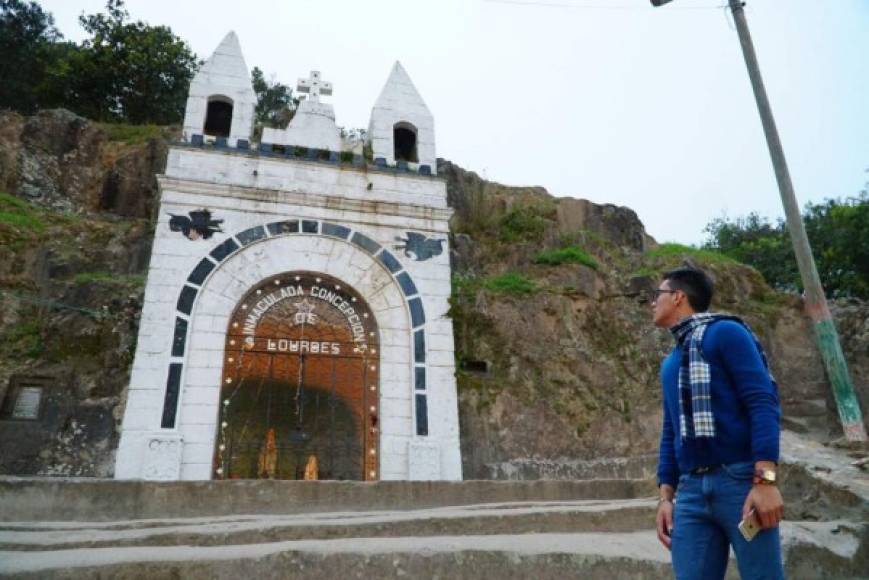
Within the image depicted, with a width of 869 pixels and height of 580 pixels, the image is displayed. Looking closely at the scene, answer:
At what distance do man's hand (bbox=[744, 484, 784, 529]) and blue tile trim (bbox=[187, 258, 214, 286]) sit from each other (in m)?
8.99

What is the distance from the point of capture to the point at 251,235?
10805 millimetres

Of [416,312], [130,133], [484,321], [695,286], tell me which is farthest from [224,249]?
[130,133]

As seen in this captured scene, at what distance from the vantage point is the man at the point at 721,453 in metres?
2.82

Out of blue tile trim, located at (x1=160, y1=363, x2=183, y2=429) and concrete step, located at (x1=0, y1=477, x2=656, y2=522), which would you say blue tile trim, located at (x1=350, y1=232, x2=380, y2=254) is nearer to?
blue tile trim, located at (x1=160, y1=363, x2=183, y2=429)

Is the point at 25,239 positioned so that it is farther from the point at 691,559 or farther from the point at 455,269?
the point at 691,559

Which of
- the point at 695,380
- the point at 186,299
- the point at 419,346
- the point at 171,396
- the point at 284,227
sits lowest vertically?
the point at 695,380

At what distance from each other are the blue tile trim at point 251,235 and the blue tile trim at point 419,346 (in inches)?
117

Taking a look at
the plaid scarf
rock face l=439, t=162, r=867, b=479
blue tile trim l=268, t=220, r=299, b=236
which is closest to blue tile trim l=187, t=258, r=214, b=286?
blue tile trim l=268, t=220, r=299, b=236

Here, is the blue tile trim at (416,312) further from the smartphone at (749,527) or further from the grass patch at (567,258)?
the smartphone at (749,527)

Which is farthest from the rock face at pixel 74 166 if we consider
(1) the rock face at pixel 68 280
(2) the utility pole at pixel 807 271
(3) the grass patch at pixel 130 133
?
(2) the utility pole at pixel 807 271

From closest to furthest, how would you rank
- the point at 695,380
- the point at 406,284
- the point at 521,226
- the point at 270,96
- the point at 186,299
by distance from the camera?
the point at 695,380 < the point at 186,299 < the point at 406,284 < the point at 521,226 < the point at 270,96

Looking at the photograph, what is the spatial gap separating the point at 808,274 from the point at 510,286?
17.0ft

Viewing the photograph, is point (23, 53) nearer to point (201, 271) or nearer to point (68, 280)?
point (68, 280)

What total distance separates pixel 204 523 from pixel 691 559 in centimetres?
398
